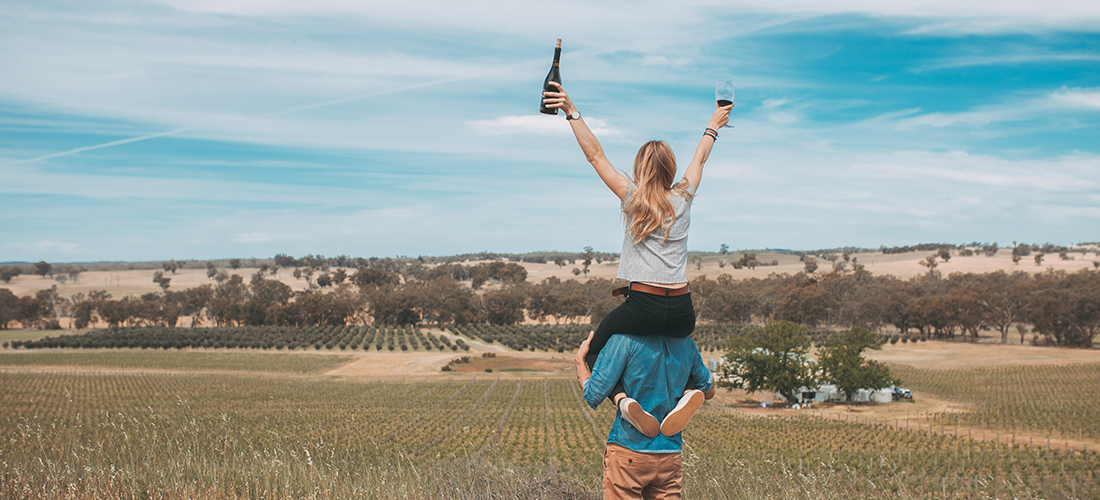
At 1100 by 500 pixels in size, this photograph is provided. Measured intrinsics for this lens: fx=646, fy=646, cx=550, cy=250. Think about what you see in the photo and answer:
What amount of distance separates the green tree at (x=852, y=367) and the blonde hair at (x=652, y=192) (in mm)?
54140

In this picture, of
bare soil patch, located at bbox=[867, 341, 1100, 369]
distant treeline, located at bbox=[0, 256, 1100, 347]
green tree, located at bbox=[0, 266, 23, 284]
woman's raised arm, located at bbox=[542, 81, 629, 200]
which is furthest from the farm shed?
green tree, located at bbox=[0, 266, 23, 284]

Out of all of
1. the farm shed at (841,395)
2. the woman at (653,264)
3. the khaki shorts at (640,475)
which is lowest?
the farm shed at (841,395)

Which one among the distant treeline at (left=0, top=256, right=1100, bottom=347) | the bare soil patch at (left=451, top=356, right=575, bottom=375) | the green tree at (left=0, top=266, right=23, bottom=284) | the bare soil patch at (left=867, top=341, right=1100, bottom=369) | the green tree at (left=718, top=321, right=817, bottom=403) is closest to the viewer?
the green tree at (left=718, top=321, right=817, bottom=403)

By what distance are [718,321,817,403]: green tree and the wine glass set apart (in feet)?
163

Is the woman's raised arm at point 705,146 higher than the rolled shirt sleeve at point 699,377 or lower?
higher

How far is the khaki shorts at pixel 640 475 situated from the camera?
8.91 feet

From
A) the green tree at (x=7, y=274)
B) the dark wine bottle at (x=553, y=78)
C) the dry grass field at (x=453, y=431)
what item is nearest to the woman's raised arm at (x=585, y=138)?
the dark wine bottle at (x=553, y=78)

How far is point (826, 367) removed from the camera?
2067 inches

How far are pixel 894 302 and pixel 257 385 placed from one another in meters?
92.8

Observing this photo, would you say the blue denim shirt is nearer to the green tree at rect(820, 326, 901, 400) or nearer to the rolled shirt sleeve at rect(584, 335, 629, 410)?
the rolled shirt sleeve at rect(584, 335, 629, 410)

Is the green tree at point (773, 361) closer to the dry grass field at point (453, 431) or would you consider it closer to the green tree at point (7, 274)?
the dry grass field at point (453, 431)

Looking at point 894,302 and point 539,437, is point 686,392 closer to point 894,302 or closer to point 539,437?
Result: point 539,437

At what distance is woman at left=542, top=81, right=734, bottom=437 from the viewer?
2.61 m

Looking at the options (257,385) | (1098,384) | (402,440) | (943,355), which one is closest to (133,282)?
(257,385)
